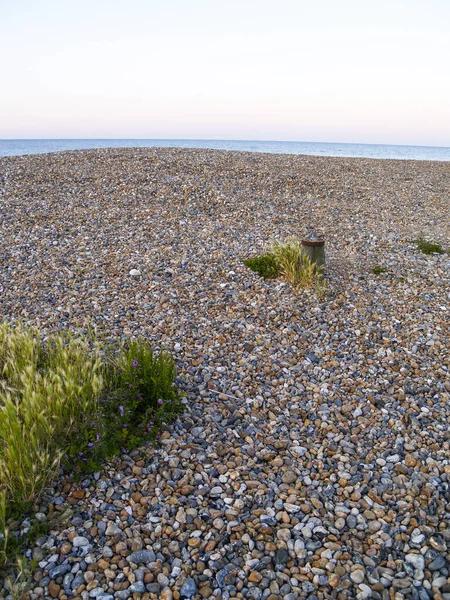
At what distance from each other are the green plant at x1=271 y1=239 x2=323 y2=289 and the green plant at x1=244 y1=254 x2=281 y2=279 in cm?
13

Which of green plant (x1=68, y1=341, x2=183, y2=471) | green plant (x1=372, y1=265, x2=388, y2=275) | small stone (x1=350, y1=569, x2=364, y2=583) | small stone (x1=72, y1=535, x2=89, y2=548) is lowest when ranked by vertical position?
small stone (x1=350, y1=569, x2=364, y2=583)

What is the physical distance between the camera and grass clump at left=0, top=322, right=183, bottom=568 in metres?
3.73

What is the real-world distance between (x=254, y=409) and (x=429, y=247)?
272 inches

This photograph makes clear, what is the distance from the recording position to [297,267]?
326 inches

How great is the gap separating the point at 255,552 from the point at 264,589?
28 centimetres

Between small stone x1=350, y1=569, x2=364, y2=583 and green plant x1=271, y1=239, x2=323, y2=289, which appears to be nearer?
small stone x1=350, y1=569, x2=364, y2=583

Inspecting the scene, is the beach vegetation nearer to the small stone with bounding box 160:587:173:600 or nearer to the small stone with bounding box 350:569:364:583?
the small stone with bounding box 350:569:364:583

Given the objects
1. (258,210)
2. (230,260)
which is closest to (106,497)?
(230,260)

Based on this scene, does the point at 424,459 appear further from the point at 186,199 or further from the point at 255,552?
the point at 186,199

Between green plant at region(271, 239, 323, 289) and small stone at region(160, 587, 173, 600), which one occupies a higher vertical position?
green plant at region(271, 239, 323, 289)

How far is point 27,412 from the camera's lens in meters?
4.02

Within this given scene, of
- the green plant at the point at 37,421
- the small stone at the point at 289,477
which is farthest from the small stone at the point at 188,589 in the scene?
the green plant at the point at 37,421

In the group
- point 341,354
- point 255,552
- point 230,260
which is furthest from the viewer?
point 230,260

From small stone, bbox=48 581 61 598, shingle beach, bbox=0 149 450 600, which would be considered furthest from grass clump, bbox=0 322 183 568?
small stone, bbox=48 581 61 598
